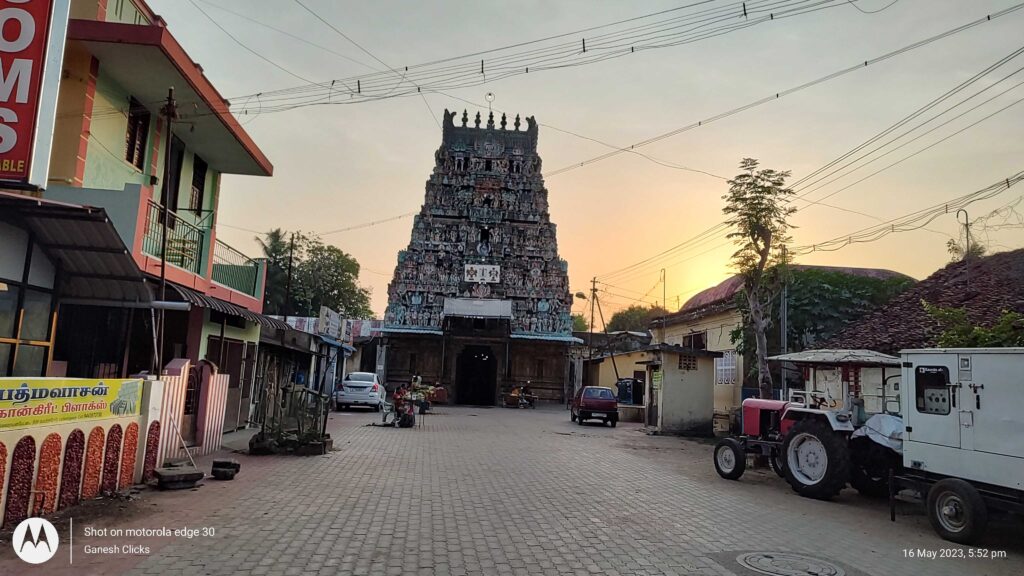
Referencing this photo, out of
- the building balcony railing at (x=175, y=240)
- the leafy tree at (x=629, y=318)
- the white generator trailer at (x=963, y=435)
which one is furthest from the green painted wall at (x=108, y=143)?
the leafy tree at (x=629, y=318)

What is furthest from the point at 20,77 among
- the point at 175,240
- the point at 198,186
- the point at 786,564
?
the point at 786,564

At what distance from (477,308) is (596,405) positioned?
13.3 metres

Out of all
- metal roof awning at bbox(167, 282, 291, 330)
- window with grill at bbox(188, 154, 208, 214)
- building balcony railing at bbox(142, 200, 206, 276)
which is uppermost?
window with grill at bbox(188, 154, 208, 214)

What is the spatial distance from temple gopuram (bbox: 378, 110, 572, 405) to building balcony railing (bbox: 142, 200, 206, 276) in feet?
72.4

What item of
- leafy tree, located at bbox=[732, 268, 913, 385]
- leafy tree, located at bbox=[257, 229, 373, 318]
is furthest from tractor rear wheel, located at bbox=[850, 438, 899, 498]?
leafy tree, located at bbox=[257, 229, 373, 318]

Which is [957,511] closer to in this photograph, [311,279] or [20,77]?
[20,77]

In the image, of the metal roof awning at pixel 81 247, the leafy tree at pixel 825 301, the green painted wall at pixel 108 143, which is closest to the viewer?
the metal roof awning at pixel 81 247

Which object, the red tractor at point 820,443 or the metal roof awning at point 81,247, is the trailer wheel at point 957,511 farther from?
the metal roof awning at point 81,247

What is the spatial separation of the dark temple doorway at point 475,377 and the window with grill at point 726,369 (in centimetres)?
1657

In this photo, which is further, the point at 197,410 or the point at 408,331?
the point at 408,331

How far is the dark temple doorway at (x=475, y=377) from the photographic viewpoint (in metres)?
38.5

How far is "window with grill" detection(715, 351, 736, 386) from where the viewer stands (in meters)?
23.2

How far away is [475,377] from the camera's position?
40.1m

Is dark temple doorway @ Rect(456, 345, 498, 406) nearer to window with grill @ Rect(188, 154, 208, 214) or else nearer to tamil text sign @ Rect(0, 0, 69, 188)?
window with grill @ Rect(188, 154, 208, 214)
